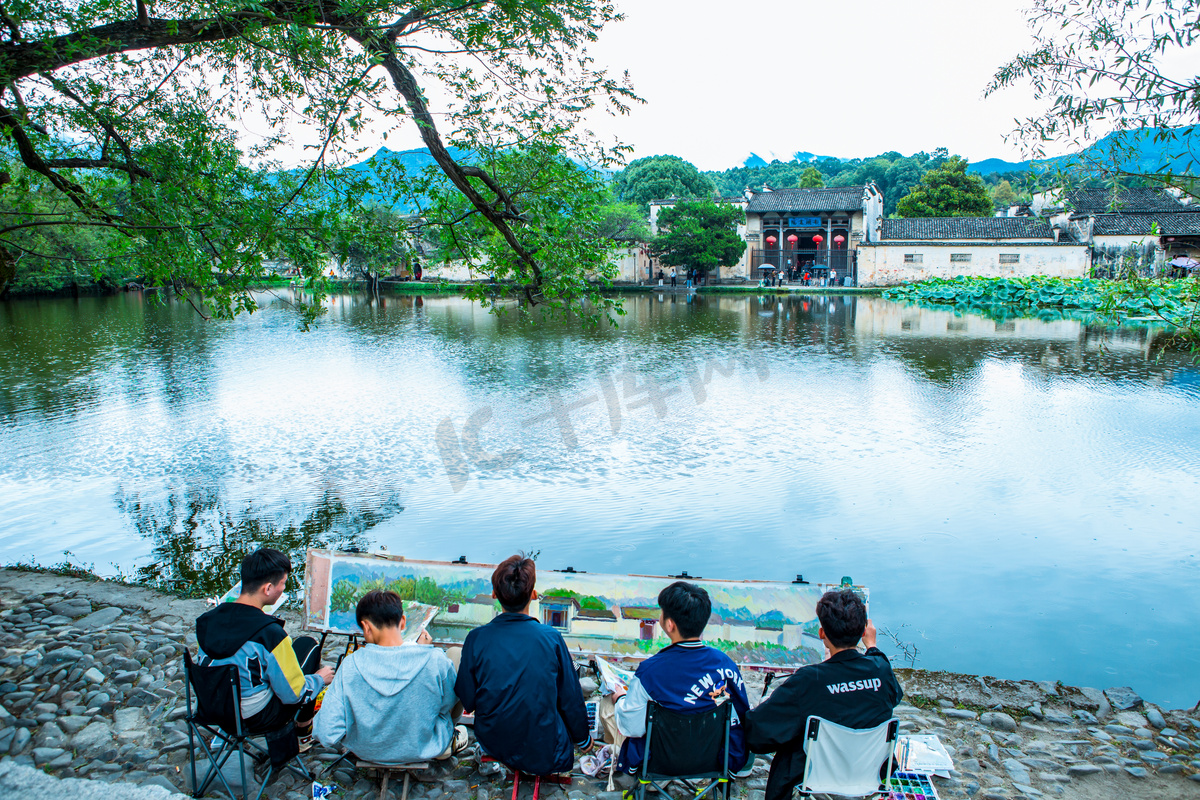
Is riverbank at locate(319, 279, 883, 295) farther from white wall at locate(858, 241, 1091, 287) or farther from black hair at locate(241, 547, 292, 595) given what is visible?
black hair at locate(241, 547, 292, 595)

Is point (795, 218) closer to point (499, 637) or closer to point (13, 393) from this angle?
point (13, 393)

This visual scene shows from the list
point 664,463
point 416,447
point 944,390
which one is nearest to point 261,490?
point 416,447

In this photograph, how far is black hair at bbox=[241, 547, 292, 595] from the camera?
2.65m

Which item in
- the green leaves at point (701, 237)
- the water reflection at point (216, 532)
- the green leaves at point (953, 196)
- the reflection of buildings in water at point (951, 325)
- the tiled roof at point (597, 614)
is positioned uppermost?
the green leaves at point (953, 196)

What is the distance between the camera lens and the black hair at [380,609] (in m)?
2.57

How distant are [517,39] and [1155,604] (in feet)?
21.8

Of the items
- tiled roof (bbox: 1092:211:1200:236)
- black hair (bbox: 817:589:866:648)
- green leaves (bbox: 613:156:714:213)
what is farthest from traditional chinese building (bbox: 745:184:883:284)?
black hair (bbox: 817:589:866:648)

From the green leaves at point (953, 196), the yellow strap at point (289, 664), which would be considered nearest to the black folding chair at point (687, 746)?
the yellow strap at point (289, 664)

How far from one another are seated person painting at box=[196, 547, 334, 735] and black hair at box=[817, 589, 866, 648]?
1972mm

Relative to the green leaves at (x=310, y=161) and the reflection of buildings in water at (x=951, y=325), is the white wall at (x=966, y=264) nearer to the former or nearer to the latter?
the reflection of buildings in water at (x=951, y=325)

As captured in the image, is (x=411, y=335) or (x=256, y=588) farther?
(x=411, y=335)

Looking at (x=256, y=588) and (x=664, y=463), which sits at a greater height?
(x=256, y=588)

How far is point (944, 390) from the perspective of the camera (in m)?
12.7

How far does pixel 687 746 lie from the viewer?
2543 mm
